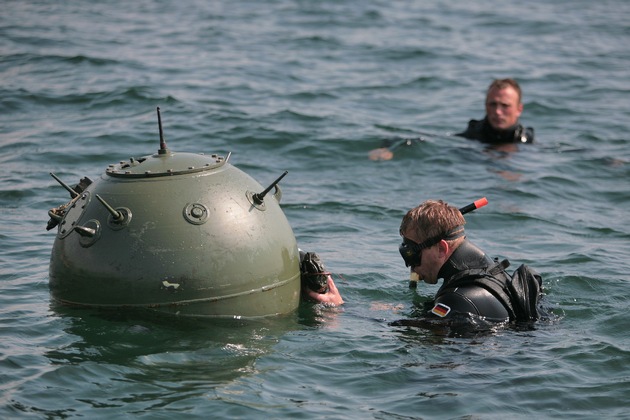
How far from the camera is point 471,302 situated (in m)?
6.93

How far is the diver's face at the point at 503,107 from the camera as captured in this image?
13648 millimetres

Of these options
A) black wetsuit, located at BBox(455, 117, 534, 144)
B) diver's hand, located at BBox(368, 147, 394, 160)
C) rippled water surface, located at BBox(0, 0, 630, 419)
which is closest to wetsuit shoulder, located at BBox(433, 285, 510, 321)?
rippled water surface, located at BBox(0, 0, 630, 419)

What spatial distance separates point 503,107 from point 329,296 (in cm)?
694

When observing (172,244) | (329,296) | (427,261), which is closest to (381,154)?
(329,296)

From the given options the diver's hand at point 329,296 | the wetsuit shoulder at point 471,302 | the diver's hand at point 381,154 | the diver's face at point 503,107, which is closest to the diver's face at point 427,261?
the wetsuit shoulder at point 471,302

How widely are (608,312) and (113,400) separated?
399 cm

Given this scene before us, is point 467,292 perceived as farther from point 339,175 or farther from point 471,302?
point 339,175

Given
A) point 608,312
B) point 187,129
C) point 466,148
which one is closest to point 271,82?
point 187,129

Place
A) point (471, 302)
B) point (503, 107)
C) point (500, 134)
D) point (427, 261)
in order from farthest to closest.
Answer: point (500, 134) < point (503, 107) < point (427, 261) < point (471, 302)

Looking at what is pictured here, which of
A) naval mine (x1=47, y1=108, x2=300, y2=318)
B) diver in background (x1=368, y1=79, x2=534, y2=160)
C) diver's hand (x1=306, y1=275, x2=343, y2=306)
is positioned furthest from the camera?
diver in background (x1=368, y1=79, x2=534, y2=160)

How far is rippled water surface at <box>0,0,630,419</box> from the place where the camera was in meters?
6.39

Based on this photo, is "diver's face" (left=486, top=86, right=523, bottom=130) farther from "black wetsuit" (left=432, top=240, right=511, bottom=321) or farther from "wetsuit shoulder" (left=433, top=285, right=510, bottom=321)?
"wetsuit shoulder" (left=433, top=285, right=510, bottom=321)

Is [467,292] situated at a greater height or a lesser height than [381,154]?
lesser

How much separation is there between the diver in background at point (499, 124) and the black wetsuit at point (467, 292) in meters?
6.08
